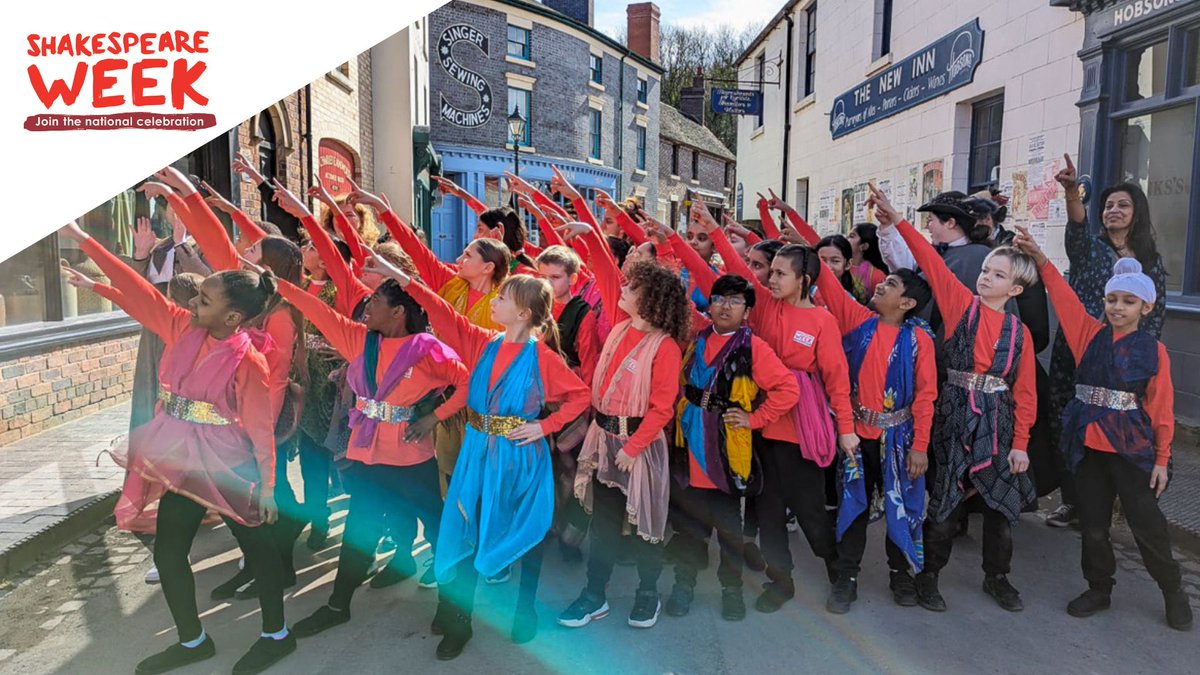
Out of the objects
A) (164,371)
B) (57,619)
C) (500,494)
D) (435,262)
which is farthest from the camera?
(435,262)

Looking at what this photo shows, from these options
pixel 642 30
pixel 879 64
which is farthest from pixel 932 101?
pixel 642 30

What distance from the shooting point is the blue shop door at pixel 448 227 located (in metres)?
24.4

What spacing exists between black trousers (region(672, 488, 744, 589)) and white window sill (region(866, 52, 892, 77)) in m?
9.73

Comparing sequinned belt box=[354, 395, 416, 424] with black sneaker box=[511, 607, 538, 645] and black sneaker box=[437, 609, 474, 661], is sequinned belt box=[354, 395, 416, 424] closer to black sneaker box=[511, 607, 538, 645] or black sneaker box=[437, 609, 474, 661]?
black sneaker box=[437, 609, 474, 661]

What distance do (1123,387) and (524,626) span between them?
286cm

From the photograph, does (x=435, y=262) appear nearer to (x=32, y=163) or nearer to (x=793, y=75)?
(x=32, y=163)

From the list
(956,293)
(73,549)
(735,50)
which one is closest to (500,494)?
(956,293)

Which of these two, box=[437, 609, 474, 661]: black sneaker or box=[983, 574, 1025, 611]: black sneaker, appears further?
box=[983, 574, 1025, 611]: black sneaker

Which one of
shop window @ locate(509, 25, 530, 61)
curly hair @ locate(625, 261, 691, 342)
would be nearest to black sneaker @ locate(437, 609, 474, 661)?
curly hair @ locate(625, 261, 691, 342)

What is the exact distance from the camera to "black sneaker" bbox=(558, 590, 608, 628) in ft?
11.2

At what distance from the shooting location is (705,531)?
3.58 meters

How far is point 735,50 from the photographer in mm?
41375

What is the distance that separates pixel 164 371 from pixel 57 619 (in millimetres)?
1399

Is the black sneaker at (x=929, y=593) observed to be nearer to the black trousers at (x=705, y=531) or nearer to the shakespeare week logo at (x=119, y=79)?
the black trousers at (x=705, y=531)
